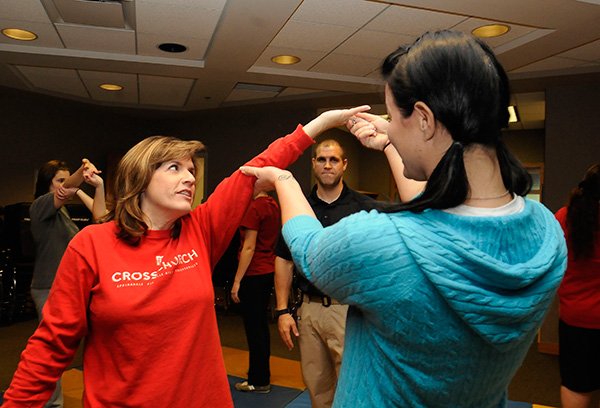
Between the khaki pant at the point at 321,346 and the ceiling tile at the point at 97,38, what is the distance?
10.6 feet

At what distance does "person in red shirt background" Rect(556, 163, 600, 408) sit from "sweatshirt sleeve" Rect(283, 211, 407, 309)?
2.15m

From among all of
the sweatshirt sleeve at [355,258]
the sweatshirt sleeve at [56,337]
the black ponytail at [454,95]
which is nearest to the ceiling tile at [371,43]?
the sweatshirt sleeve at [56,337]

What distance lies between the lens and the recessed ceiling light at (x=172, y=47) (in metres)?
4.96

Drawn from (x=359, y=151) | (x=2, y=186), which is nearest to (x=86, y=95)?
(x=2, y=186)

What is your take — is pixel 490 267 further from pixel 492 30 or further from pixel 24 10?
pixel 24 10

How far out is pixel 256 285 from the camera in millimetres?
4020

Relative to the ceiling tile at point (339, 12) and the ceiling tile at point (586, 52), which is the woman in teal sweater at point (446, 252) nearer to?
the ceiling tile at point (339, 12)

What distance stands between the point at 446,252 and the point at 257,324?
3.37 meters

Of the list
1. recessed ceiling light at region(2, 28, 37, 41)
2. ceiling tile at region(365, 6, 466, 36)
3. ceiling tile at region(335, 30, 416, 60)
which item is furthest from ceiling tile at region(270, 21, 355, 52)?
recessed ceiling light at region(2, 28, 37, 41)

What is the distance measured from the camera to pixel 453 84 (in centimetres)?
76

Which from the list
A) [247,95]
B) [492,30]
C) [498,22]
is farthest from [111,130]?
[498,22]

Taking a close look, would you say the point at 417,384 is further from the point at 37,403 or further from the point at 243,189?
the point at 37,403

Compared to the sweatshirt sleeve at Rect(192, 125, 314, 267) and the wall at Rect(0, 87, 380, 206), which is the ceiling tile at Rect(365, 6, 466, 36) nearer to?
the wall at Rect(0, 87, 380, 206)

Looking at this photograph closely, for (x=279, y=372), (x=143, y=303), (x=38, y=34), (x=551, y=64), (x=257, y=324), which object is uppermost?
(x=38, y=34)
